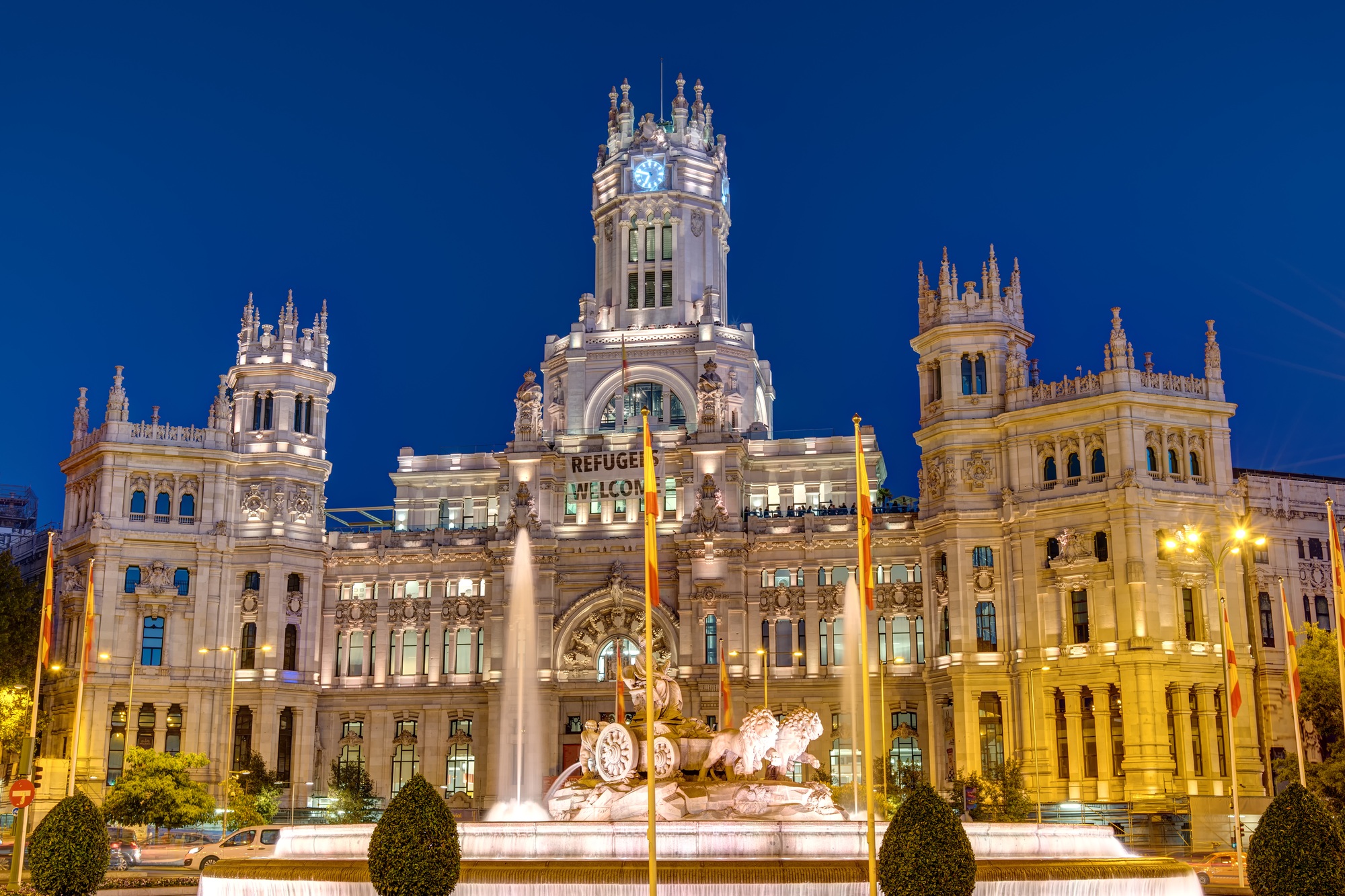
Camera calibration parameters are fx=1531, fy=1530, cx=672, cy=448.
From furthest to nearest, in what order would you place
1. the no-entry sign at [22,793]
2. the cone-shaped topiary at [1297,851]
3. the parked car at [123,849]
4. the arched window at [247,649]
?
1. the arched window at [247,649]
2. the parked car at [123,849]
3. the no-entry sign at [22,793]
4. the cone-shaped topiary at [1297,851]

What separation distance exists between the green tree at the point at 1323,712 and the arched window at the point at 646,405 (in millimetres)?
45690

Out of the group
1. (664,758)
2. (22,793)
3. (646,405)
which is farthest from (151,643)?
(664,758)

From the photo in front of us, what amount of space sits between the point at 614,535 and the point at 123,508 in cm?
3122

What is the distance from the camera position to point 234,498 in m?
99.6

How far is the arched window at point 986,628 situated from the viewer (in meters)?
89.2

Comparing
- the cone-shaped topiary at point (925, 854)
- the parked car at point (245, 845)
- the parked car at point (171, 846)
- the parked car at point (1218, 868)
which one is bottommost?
the parked car at point (1218, 868)

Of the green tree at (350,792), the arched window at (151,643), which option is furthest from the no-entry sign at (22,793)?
the arched window at (151,643)

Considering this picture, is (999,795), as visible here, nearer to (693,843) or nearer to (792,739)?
(792,739)

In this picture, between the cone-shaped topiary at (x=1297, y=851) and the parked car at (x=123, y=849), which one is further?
the parked car at (x=123, y=849)

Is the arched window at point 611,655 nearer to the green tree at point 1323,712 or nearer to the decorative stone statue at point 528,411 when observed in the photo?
the decorative stone statue at point 528,411

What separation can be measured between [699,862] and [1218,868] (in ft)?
100

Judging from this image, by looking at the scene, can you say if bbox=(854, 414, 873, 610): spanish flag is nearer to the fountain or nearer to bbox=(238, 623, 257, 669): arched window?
the fountain

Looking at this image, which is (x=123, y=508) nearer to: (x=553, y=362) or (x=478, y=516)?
(x=478, y=516)

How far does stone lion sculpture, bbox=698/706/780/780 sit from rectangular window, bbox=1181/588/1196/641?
1821 inches
